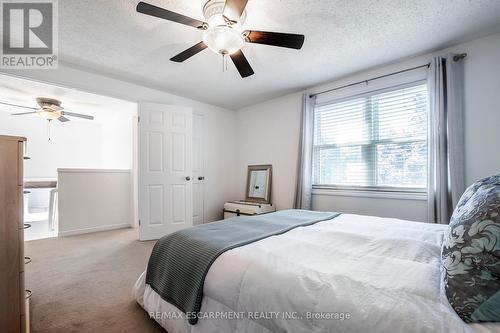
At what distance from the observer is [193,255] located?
4.24ft

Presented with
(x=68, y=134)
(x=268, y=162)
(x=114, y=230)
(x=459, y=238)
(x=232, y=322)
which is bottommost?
(x=114, y=230)

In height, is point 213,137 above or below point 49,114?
below

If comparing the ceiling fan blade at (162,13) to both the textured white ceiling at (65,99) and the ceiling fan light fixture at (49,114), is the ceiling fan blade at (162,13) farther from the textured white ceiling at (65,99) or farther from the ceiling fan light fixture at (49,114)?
the ceiling fan light fixture at (49,114)

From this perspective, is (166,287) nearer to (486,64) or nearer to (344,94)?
(344,94)

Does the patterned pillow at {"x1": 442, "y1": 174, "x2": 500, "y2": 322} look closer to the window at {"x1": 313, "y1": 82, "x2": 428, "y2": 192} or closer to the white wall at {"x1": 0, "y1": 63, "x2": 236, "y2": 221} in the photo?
the window at {"x1": 313, "y1": 82, "x2": 428, "y2": 192}

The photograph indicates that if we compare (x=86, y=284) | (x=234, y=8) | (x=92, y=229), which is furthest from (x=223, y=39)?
(x=92, y=229)

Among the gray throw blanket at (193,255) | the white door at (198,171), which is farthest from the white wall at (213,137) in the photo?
the gray throw blanket at (193,255)

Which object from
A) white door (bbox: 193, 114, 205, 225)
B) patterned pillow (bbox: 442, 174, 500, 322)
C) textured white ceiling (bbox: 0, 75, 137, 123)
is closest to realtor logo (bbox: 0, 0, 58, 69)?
textured white ceiling (bbox: 0, 75, 137, 123)

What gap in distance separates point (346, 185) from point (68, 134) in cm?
677

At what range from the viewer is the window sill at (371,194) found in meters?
2.65

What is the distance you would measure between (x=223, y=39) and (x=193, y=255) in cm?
148

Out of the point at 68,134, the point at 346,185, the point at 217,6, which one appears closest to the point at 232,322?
the point at 217,6

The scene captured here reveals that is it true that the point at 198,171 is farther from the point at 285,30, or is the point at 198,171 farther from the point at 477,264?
the point at 477,264

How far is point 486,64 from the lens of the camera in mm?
2303
